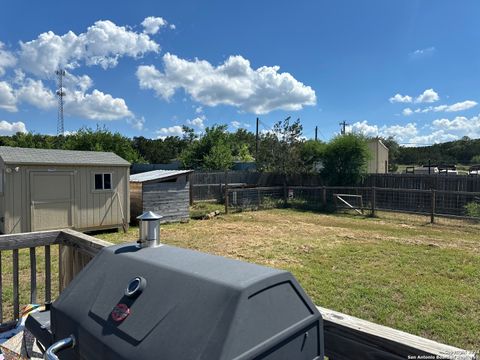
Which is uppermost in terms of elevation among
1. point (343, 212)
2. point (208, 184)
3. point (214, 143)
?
point (214, 143)

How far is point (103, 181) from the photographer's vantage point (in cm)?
948

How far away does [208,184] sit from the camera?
54.9 feet

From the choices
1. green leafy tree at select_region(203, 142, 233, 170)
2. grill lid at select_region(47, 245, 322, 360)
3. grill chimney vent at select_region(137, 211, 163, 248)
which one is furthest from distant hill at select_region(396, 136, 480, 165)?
grill lid at select_region(47, 245, 322, 360)

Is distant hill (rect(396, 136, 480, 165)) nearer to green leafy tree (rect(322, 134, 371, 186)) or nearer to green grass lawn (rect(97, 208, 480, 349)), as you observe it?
green leafy tree (rect(322, 134, 371, 186))

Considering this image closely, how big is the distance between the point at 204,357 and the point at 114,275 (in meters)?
0.60

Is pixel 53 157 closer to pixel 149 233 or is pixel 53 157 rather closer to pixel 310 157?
pixel 149 233

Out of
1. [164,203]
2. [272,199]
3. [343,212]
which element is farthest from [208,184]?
[343,212]

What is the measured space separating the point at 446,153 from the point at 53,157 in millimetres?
50412

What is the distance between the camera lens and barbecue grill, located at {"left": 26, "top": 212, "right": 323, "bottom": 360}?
0.87 meters

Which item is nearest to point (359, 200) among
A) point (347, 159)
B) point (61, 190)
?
point (347, 159)

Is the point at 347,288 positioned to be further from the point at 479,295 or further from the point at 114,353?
the point at 114,353

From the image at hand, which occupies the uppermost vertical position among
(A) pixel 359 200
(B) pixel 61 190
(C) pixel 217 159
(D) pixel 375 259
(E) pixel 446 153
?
(E) pixel 446 153

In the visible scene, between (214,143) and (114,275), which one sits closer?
(114,275)

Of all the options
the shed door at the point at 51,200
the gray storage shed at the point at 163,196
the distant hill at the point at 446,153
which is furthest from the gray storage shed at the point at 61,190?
the distant hill at the point at 446,153
